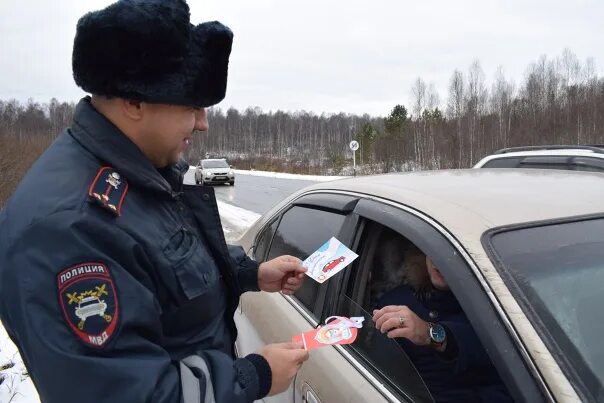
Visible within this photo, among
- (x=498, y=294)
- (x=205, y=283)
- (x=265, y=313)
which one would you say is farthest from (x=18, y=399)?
(x=498, y=294)

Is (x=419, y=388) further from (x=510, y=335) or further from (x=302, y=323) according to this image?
(x=302, y=323)

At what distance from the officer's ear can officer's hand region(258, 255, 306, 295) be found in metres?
0.93

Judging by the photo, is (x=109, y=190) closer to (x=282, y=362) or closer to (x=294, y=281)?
(x=282, y=362)

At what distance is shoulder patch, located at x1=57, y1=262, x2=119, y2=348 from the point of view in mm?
969

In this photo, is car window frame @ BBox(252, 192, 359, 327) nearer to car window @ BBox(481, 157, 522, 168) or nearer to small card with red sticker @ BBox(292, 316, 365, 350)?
small card with red sticker @ BBox(292, 316, 365, 350)

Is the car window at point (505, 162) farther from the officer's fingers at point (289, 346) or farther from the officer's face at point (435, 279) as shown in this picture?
the officer's fingers at point (289, 346)

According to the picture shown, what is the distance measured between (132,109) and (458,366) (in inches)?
56.2

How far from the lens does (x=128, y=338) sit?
102 centimetres

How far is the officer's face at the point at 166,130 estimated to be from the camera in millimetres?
Result: 1267

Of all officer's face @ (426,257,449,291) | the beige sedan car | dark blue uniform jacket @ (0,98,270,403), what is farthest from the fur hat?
officer's face @ (426,257,449,291)

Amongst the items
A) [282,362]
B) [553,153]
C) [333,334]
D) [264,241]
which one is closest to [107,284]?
[282,362]

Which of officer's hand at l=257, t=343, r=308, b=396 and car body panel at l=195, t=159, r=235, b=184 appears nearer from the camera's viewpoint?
officer's hand at l=257, t=343, r=308, b=396

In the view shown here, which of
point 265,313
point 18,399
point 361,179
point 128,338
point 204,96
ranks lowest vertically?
point 18,399

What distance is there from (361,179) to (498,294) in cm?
114
